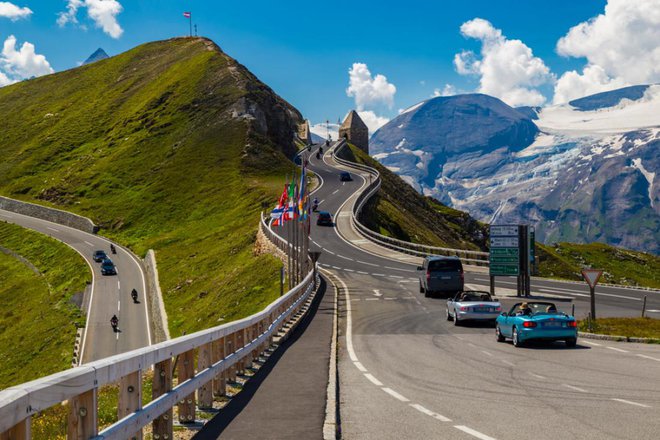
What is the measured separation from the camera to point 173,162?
119 meters

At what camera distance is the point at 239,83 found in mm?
144625

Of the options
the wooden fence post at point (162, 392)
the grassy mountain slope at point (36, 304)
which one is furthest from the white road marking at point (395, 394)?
the grassy mountain slope at point (36, 304)

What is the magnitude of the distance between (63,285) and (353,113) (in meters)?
122

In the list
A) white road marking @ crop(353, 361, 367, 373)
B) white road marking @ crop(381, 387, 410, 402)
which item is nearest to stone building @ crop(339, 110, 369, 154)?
white road marking @ crop(353, 361, 367, 373)

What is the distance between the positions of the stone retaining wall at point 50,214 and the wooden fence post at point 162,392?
94687 millimetres

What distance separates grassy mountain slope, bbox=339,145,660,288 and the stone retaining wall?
39.1 metres

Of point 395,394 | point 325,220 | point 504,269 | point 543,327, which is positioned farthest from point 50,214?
point 395,394

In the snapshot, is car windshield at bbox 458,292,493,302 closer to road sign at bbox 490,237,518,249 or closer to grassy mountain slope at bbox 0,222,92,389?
road sign at bbox 490,237,518,249

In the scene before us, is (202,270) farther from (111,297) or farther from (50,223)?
(50,223)

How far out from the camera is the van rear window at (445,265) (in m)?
38.1

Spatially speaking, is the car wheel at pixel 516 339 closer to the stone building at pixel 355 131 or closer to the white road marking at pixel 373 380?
the white road marking at pixel 373 380

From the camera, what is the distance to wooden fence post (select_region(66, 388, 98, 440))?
5.60 m

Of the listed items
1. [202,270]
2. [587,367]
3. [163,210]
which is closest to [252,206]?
[163,210]

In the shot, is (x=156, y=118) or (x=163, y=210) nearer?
(x=163, y=210)
